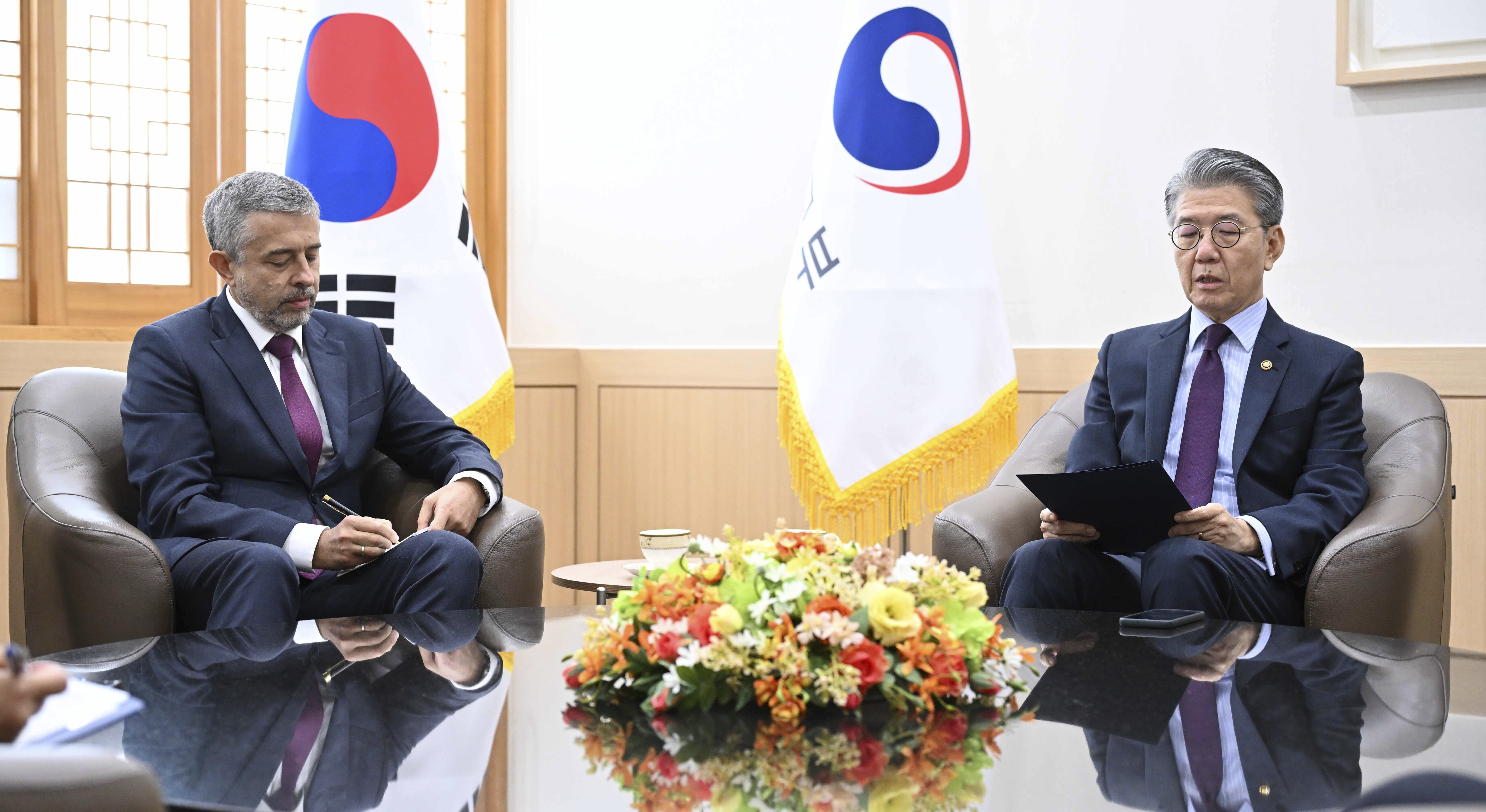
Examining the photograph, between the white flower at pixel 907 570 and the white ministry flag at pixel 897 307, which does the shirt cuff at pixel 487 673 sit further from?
the white ministry flag at pixel 897 307

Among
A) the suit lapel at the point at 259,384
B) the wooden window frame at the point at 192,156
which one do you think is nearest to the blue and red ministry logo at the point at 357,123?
the wooden window frame at the point at 192,156

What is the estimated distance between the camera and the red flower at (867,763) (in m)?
1.20

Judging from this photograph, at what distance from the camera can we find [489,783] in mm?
1209

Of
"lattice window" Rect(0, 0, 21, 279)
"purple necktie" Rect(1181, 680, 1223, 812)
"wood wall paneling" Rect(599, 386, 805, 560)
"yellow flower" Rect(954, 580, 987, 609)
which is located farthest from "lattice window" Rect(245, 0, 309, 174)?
"purple necktie" Rect(1181, 680, 1223, 812)

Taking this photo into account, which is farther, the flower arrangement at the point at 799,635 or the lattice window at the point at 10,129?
the lattice window at the point at 10,129

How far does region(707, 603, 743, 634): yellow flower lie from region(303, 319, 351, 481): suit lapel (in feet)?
5.19

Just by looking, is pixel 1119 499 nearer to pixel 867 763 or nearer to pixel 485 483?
pixel 867 763

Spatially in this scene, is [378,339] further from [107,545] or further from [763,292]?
[763,292]

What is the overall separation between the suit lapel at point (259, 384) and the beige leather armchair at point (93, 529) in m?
0.28

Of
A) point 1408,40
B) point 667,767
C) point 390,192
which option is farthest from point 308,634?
point 1408,40

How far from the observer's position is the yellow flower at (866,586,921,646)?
1312 millimetres

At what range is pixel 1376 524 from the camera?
88.1 inches

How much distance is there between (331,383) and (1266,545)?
6.07 ft

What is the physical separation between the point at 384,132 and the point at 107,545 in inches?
65.4
